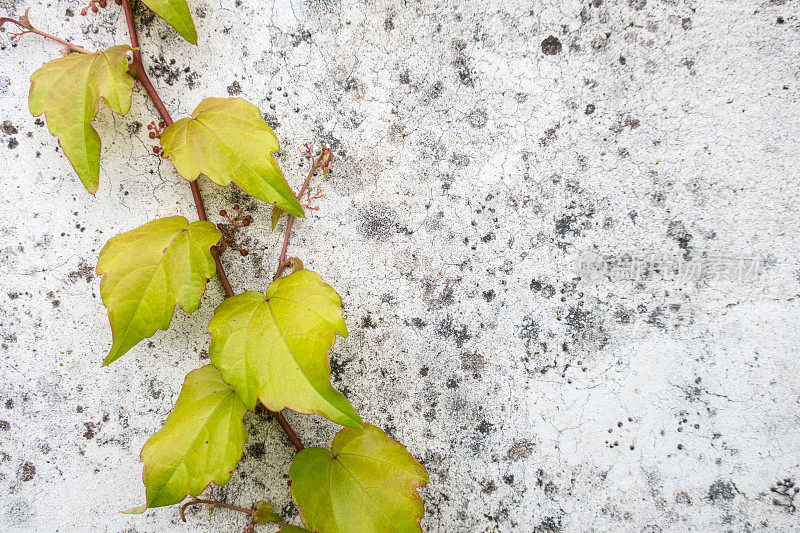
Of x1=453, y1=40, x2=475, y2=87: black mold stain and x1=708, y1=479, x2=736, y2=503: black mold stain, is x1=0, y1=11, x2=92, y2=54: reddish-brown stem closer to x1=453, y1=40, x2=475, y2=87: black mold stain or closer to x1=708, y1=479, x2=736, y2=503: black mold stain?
x1=453, y1=40, x2=475, y2=87: black mold stain

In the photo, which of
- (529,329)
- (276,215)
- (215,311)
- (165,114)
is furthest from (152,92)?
(529,329)

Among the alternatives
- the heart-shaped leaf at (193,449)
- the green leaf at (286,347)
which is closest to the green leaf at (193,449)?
the heart-shaped leaf at (193,449)

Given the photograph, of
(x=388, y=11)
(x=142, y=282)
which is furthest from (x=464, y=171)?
(x=142, y=282)

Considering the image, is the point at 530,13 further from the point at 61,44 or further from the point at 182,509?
the point at 182,509

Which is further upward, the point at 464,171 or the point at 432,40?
the point at 432,40

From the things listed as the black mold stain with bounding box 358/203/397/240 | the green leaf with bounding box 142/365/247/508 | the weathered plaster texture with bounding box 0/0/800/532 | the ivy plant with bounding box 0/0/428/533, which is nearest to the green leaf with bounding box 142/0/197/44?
the ivy plant with bounding box 0/0/428/533

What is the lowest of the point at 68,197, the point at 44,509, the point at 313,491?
the point at 44,509

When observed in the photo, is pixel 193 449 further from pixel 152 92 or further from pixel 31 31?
pixel 31 31
